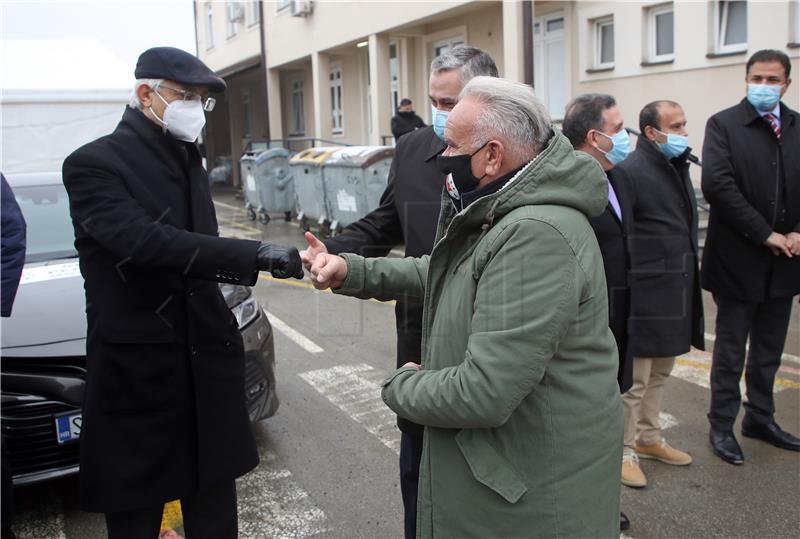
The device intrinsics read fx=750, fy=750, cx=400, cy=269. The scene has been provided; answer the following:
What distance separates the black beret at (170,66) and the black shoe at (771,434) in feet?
11.8

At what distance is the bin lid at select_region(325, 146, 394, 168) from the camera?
12242 millimetres

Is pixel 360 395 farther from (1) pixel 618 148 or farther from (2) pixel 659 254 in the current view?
(1) pixel 618 148

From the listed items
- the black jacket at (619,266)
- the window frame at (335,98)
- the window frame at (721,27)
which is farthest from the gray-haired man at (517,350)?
the window frame at (335,98)

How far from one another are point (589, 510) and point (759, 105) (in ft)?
10.3

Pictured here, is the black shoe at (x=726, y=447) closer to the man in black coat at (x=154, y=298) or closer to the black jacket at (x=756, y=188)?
the black jacket at (x=756, y=188)

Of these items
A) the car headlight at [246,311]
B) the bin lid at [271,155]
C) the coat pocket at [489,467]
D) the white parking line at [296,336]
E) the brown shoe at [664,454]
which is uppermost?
the bin lid at [271,155]

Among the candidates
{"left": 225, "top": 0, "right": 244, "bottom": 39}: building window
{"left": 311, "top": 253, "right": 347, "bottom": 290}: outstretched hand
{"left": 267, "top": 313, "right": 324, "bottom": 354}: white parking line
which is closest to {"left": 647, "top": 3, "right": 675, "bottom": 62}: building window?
{"left": 267, "top": 313, "right": 324, "bottom": 354}: white parking line

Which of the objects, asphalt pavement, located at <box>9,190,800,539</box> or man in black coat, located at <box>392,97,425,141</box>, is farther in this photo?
man in black coat, located at <box>392,97,425,141</box>

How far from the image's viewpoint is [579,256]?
67.1 inches

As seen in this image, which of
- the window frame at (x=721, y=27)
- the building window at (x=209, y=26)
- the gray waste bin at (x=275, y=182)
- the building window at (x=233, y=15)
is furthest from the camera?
the building window at (x=209, y=26)

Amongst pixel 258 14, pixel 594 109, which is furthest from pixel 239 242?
pixel 258 14

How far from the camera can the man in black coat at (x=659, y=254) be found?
3729 millimetres

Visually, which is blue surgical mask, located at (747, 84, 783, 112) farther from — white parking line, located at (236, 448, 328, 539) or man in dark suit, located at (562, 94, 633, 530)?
white parking line, located at (236, 448, 328, 539)

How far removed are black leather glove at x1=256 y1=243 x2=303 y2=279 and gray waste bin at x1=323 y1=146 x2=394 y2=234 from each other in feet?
30.0
